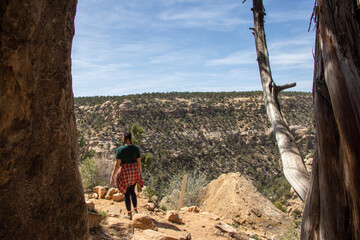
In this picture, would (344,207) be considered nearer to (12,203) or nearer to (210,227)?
(12,203)

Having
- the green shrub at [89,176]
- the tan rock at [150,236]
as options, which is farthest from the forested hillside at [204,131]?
the tan rock at [150,236]

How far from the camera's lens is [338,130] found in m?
1.53

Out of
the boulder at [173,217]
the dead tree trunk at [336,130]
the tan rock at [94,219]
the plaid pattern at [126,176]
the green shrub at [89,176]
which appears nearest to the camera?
the dead tree trunk at [336,130]

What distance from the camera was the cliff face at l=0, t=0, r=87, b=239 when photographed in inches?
60.2

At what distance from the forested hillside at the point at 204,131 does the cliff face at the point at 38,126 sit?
17272mm

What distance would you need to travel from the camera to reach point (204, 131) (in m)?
32.3

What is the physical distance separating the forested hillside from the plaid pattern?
14731mm

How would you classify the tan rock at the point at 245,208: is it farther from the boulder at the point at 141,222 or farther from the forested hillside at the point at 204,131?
the forested hillside at the point at 204,131

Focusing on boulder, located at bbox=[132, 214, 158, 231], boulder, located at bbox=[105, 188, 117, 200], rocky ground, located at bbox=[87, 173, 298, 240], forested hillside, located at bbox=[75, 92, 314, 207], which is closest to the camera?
rocky ground, located at bbox=[87, 173, 298, 240]

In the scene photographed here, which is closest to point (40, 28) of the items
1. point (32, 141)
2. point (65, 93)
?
point (65, 93)

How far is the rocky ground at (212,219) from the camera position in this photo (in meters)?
4.34

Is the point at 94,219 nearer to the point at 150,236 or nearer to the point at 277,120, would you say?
the point at 150,236

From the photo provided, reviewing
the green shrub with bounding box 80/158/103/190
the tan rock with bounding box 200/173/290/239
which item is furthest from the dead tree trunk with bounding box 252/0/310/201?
the green shrub with bounding box 80/158/103/190

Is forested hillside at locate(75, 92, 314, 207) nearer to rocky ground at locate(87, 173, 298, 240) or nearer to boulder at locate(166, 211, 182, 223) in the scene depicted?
rocky ground at locate(87, 173, 298, 240)
